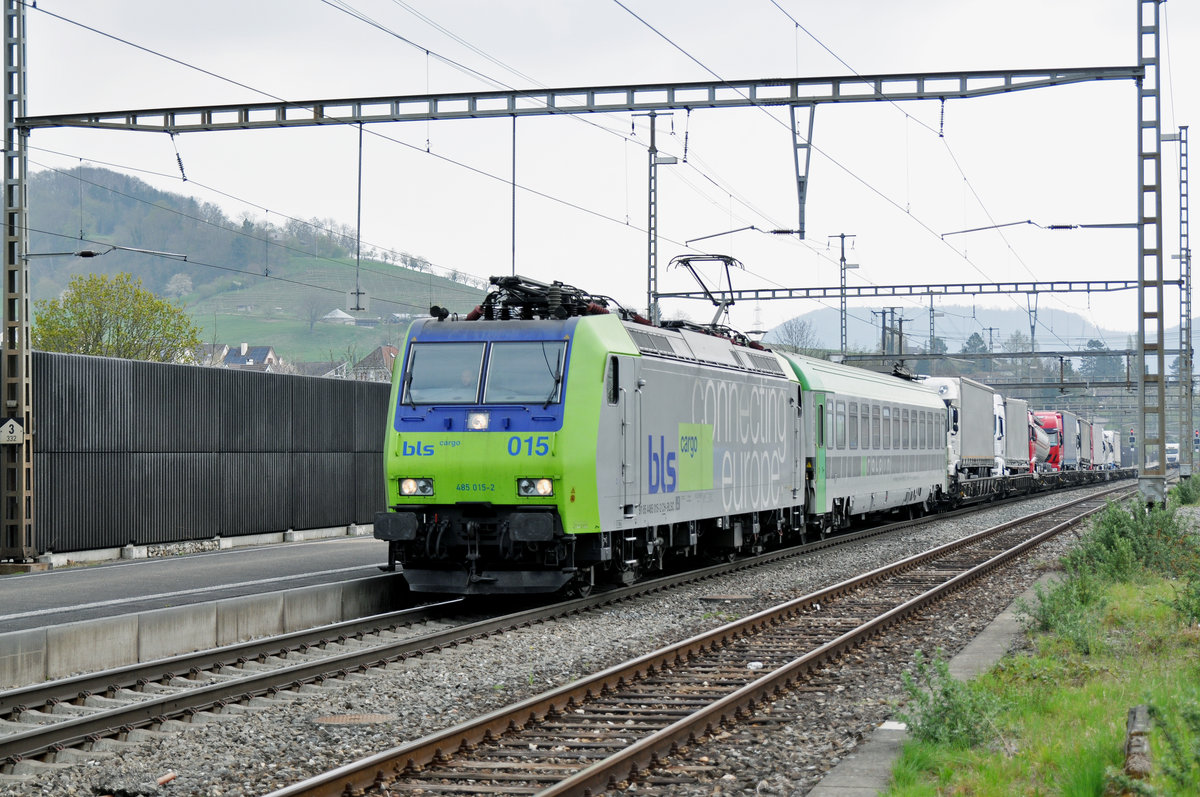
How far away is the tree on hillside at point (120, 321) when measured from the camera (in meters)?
53.0

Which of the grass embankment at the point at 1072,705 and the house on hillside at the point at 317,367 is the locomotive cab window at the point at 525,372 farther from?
the house on hillside at the point at 317,367

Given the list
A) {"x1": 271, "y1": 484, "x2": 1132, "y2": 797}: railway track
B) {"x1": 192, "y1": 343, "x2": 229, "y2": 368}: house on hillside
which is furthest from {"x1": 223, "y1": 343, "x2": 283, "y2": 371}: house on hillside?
{"x1": 271, "y1": 484, "x2": 1132, "y2": 797}: railway track

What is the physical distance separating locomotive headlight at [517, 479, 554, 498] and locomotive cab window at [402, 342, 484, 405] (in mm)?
1148

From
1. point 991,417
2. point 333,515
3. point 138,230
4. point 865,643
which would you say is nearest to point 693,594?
point 865,643

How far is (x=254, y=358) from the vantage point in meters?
132

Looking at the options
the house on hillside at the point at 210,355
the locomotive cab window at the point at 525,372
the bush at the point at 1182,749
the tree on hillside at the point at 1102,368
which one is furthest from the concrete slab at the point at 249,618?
the tree on hillside at the point at 1102,368

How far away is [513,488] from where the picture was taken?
14.7 meters

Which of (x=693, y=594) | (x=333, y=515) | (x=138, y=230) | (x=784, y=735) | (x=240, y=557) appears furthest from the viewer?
(x=138, y=230)

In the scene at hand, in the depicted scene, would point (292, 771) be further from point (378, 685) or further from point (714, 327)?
point (714, 327)

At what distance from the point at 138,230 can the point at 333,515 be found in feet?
604

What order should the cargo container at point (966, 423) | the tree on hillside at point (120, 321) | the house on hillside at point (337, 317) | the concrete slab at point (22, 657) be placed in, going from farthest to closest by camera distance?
the house on hillside at point (337, 317), the tree on hillside at point (120, 321), the cargo container at point (966, 423), the concrete slab at point (22, 657)

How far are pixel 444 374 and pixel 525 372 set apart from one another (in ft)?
3.30

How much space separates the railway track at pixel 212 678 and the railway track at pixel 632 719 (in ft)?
7.23

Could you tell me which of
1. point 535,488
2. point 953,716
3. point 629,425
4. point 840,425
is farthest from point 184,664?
point 840,425
